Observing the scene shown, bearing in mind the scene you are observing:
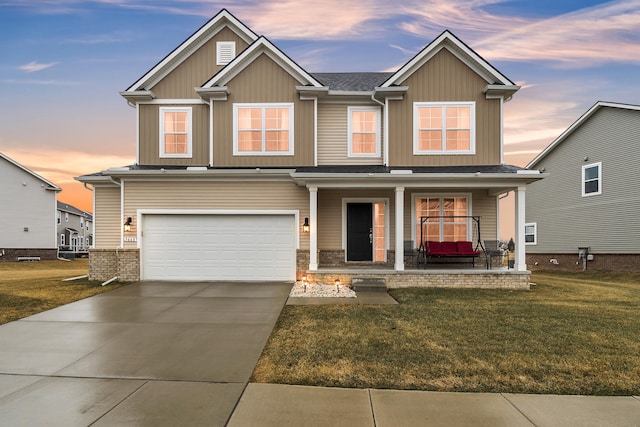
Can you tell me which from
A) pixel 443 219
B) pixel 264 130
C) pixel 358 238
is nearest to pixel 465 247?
pixel 443 219

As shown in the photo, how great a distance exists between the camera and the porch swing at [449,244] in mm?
11414

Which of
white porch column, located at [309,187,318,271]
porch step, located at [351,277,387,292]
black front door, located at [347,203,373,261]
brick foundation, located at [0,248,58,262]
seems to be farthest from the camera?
brick foundation, located at [0,248,58,262]

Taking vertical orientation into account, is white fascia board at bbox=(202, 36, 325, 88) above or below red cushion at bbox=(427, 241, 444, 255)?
above

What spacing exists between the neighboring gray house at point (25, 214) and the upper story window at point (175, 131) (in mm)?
20994

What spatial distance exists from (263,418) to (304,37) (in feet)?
62.3

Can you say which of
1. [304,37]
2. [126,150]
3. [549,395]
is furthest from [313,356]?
[126,150]

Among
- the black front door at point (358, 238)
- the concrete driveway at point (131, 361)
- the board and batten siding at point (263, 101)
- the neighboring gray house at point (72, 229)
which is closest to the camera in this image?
the concrete driveway at point (131, 361)

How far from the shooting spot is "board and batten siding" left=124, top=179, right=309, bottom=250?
11.8 m

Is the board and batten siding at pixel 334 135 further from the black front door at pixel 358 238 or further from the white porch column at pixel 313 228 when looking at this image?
the white porch column at pixel 313 228

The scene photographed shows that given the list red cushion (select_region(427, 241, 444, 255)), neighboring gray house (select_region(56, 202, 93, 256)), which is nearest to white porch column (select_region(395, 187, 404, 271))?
red cushion (select_region(427, 241, 444, 255))

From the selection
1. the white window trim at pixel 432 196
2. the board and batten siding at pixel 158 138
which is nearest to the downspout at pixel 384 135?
the white window trim at pixel 432 196

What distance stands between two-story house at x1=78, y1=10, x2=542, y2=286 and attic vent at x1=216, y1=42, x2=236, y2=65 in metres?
0.08

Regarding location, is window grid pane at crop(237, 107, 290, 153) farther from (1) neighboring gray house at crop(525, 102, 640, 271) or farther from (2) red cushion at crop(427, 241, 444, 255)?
(1) neighboring gray house at crop(525, 102, 640, 271)

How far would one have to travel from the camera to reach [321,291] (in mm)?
9664
